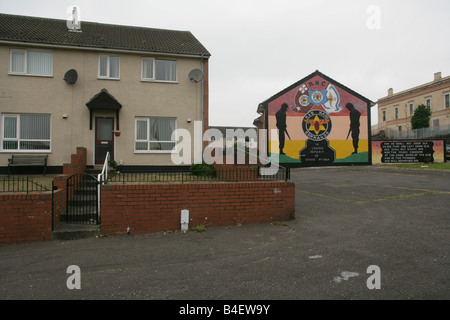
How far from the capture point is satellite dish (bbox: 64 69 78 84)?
11.5m

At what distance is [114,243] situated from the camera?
5.53m

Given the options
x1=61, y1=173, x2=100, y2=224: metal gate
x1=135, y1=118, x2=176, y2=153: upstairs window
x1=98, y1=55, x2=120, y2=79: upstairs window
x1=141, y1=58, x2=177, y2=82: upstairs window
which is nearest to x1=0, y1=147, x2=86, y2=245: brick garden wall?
x1=61, y1=173, x2=100, y2=224: metal gate

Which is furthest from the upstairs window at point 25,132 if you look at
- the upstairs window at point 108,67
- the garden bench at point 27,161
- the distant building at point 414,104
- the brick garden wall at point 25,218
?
the distant building at point 414,104

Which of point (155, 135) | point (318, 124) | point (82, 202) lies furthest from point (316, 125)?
point (82, 202)

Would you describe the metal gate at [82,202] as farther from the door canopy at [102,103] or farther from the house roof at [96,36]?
the house roof at [96,36]

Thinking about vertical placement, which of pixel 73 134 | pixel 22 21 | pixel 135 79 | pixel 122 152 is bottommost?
pixel 122 152

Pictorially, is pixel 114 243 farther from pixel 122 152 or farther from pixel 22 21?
pixel 22 21

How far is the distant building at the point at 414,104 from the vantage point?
4131 cm

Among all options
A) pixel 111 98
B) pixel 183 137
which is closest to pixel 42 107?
pixel 111 98

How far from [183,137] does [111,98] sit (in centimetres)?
339

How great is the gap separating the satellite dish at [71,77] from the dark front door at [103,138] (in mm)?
1733

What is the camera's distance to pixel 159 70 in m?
12.8

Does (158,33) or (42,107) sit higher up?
(158,33)

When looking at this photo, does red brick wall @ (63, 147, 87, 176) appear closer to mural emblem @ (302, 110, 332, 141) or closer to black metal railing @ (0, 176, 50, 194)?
black metal railing @ (0, 176, 50, 194)
